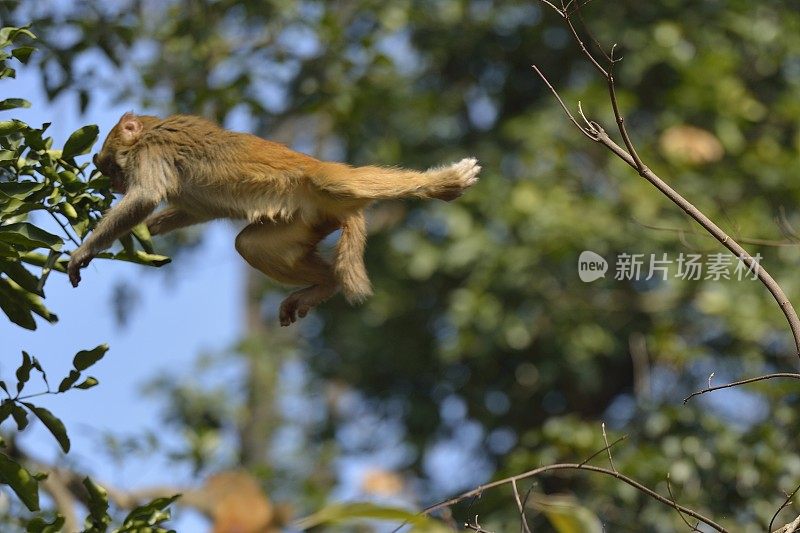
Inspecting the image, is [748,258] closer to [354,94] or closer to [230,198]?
[230,198]

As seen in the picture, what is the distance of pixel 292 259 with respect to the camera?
415 cm

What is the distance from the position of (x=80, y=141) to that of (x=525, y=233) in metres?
4.62

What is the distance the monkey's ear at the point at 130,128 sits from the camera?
172 inches

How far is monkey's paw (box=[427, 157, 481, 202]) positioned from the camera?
3.83 metres

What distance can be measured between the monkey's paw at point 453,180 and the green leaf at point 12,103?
133 cm

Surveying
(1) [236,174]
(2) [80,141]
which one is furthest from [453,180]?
(2) [80,141]

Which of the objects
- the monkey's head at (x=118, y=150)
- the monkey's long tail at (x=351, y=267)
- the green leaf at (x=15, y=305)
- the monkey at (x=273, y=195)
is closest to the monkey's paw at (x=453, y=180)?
the monkey at (x=273, y=195)

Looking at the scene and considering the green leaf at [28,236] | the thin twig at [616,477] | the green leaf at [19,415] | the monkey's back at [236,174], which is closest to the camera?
the thin twig at [616,477]

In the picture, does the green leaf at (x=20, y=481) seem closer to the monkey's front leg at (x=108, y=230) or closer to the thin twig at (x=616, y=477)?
the monkey's front leg at (x=108, y=230)

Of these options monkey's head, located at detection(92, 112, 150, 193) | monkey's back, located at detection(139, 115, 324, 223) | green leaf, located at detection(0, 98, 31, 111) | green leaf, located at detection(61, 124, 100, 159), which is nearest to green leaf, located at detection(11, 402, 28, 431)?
green leaf, located at detection(61, 124, 100, 159)

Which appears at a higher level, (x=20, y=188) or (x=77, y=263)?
(x=20, y=188)

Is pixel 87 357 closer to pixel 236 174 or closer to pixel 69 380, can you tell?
pixel 69 380

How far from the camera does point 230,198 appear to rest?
417 centimetres

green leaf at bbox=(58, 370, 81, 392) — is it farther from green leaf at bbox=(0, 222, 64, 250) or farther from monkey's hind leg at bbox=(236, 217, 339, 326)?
monkey's hind leg at bbox=(236, 217, 339, 326)
